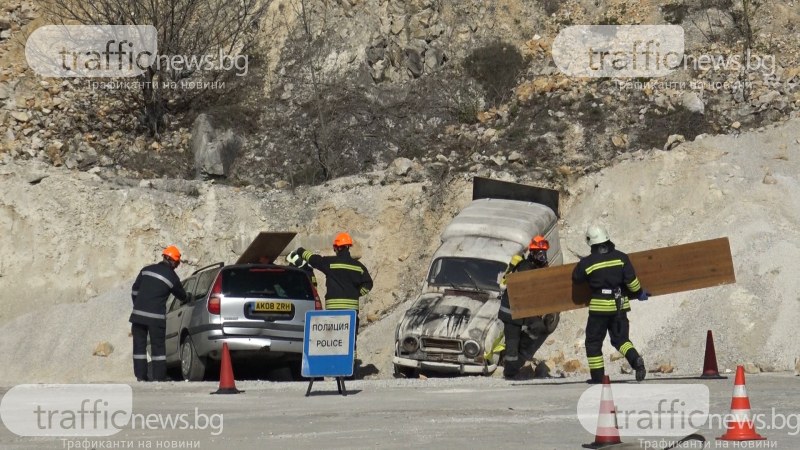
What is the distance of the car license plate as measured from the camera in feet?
52.5

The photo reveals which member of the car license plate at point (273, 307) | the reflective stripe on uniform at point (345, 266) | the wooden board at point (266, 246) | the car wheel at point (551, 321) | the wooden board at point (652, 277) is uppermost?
the wooden board at point (266, 246)

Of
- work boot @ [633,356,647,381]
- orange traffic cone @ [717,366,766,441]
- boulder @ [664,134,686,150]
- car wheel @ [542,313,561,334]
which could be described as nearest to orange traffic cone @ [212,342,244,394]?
work boot @ [633,356,647,381]

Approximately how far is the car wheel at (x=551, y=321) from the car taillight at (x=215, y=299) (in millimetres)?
5044

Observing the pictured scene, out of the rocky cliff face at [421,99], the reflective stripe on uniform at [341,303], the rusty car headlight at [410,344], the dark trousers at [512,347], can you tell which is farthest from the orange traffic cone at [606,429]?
the rocky cliff face at [421,99]

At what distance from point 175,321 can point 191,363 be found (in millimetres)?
1071

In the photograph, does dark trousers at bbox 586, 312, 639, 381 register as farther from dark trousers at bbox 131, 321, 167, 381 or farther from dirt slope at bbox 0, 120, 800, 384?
dark trousers at bbox 131, 321, 167, 381

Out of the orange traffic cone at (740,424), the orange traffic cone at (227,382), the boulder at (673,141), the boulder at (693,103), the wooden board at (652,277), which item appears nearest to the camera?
the orange traffic cone at (740,424)

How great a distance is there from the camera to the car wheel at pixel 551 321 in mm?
18422

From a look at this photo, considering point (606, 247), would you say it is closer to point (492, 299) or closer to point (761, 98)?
point (492, 299)

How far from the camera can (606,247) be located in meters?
14.0

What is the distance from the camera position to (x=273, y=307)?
52.6ft

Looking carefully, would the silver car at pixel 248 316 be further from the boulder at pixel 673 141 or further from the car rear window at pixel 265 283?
the boulder at pixel 673 141

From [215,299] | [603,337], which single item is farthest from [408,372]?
[603,337]

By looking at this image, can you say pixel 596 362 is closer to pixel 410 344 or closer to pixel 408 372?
pixel 410 344
